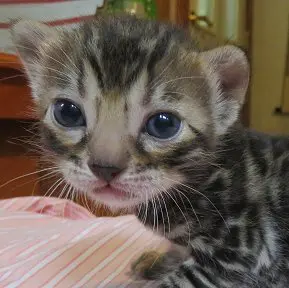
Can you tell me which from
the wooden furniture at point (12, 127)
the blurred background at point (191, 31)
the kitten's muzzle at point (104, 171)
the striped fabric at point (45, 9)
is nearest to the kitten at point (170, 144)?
the kitten's muzzle at point (104, 171)

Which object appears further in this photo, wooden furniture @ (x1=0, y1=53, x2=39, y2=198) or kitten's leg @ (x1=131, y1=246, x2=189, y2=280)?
wooden furniture @ (x1=0, y1=53, x2=39, y2=198)

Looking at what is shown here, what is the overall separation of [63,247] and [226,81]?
0.53 m

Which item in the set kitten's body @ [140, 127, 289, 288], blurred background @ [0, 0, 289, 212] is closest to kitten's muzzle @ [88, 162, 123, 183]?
kitten's body @ [140, 127, 289, 288]

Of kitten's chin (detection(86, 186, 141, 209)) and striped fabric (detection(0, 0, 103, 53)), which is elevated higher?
striped fabric (detection(0, 0, 103, 53))

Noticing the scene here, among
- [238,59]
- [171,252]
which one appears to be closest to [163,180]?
[238,59]

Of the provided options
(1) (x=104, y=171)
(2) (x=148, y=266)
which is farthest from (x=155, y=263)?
(1) (x=104, y=171)

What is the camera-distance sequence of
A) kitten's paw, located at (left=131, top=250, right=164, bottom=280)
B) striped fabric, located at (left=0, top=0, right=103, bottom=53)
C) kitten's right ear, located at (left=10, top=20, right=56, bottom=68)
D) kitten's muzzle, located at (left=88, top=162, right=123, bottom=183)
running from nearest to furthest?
kitten's muzzle, located at (left=88, top=162, right=123, bottom=183)
kitten's right ear, located at (left=10, top=20, right=56, bottom=68)
kitten's paw, located at (left=131, top=250, right=164, bottom=280)
striped fabric, located at (left=0, top=0, right=103, bottom=53)

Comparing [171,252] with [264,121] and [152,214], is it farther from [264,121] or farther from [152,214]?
[264,121]

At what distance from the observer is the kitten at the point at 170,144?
0.90 metres

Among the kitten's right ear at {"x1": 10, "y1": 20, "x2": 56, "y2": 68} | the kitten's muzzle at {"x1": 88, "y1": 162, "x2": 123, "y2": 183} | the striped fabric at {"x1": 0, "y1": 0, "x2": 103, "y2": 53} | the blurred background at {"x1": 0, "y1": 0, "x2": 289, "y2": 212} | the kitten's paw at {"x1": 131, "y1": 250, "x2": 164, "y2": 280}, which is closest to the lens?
the kitten's muzzle at {"x1": 88, "y1": 162, "x2": 123, "y2": 183}

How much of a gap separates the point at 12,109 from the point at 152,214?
897 millimetres

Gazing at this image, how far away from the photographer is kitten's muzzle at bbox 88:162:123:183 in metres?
0.86

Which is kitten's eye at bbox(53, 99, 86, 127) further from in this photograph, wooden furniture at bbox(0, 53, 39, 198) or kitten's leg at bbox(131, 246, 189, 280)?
wooden furniture at bbox(0, 53, 39, 198)

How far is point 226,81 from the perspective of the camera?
100cm
